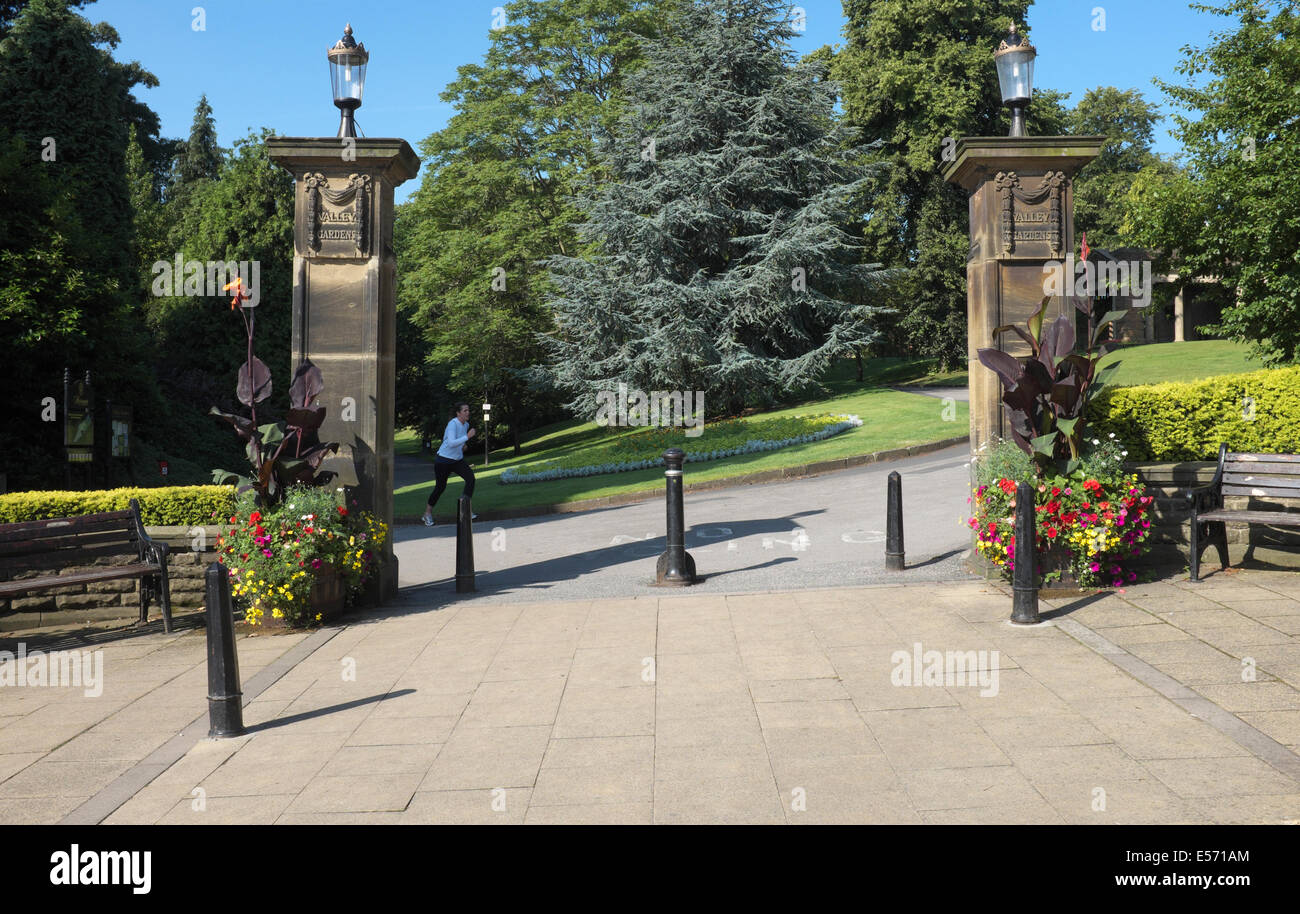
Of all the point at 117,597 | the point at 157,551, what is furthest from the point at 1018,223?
the point at 117,597

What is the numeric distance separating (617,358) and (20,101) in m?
16.6

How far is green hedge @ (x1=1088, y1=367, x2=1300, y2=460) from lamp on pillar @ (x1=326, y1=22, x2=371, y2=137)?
791cm

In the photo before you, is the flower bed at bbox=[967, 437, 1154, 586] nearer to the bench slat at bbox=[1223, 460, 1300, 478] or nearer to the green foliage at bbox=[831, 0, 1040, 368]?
the bench slat at bbox=[1223, 460, 1300, 478]

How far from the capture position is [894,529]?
9594 millimetres

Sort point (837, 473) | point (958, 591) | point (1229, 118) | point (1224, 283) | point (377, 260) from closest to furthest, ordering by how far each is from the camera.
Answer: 1. point (958, 591)
2. point (377, 260)
3. point (837, 473)
4. point (1229, 118)
5. point (1224, 283)

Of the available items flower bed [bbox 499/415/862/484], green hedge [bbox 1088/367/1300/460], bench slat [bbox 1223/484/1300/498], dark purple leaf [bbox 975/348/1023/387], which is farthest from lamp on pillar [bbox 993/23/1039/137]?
flower bed [bbox 499/415/862/484]

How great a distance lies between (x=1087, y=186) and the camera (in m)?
50.5

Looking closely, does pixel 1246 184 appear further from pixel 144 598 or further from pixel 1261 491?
pixel 144 598

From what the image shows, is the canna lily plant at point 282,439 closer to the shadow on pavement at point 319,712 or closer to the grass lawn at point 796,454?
the shadow on pavement at point 319,712

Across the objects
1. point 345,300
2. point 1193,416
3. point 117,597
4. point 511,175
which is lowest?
point 117,597

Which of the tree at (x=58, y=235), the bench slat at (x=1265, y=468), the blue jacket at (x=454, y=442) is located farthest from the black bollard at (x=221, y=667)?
the tree at (x=58, y=235)

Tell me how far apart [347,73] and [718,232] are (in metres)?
21.5

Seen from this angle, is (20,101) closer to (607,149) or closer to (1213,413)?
(607,149)

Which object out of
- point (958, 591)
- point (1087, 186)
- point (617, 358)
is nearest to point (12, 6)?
point (617, 358)
